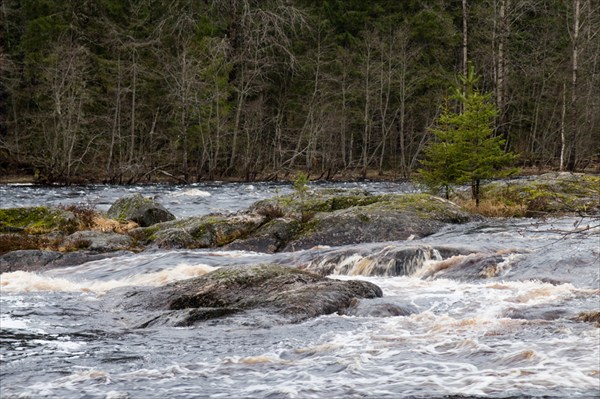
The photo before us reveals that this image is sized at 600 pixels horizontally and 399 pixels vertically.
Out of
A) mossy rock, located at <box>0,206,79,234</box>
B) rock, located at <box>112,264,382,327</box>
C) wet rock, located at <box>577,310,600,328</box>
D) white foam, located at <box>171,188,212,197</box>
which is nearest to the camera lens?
wet rock, located at <box>577,310,600,328</box>

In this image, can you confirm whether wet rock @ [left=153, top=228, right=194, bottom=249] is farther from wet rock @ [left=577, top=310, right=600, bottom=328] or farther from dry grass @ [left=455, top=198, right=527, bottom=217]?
wet rock @ [left=577, top=310, right=600, bottom=328]

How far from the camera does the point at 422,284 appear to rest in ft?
37.2

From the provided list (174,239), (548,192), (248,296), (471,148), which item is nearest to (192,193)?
(174,239)

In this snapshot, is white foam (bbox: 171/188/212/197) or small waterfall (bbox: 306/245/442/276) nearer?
small waterfall (bbox: 306/245/442/276)

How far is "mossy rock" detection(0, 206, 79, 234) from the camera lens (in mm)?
17216

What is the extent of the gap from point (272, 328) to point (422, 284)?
3556 mm

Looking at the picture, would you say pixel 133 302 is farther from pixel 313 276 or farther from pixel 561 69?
pixel 561 69

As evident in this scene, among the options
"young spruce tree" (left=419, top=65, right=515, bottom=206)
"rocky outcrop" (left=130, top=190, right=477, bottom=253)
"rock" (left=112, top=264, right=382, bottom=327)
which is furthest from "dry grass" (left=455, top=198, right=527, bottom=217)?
"rock" (left=112, top=264, right=382, bottom=327)

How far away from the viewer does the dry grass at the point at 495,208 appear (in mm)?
18281

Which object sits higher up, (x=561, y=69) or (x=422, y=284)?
(x=561, y=69)

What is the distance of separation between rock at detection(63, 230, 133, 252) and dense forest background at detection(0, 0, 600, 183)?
19719mm

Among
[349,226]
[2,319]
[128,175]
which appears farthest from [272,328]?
[128,175]

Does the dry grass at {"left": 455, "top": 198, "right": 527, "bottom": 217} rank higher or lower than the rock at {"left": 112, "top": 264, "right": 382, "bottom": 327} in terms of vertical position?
higher

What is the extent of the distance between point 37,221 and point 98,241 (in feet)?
8.60
